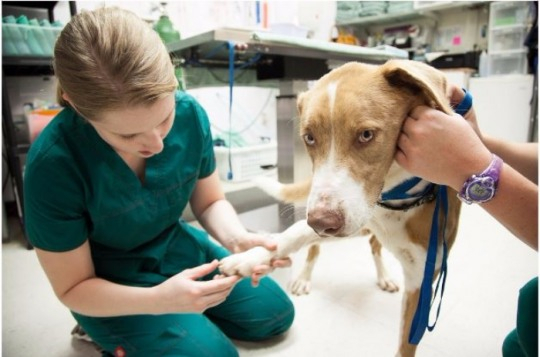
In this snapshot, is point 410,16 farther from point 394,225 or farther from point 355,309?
point 394,225

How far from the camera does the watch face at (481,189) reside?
66 centimetres

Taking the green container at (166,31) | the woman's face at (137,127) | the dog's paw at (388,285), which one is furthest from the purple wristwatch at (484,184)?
the green container at (166,31)

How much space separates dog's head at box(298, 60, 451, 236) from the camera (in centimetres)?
74

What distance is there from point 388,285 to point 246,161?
1615mm

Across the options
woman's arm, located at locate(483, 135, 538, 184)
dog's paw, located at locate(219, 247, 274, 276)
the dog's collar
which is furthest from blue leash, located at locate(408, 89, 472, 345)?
dog's paw, located at locate(219, 247, 274, 276)

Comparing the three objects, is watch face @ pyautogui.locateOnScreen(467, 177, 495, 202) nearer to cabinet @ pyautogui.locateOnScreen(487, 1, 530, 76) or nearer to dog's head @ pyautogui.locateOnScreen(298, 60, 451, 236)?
dog's head @ pyautogui.locateOnScreen(298, 60, 451, 236)

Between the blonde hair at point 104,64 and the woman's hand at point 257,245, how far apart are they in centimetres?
51

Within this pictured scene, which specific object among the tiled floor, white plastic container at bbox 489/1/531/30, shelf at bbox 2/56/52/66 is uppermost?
white plastic container at bbox 489/1/531/30

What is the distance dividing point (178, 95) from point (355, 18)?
4.44 metres

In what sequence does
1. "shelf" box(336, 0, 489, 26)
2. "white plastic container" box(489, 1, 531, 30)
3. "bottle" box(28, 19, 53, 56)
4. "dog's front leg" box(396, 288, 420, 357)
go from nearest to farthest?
"dog's front leg" box(396, 288, 420, 357) < "bottle" box(28, 19, 53, 56) < "white plastic container" box(489, 1, 531, 30) < "shelf" box(336, 0, 489, 26)

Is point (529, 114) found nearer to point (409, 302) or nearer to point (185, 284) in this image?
point (409, 302)

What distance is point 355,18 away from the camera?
16.1 feet

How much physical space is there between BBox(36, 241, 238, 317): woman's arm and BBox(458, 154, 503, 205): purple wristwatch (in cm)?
60

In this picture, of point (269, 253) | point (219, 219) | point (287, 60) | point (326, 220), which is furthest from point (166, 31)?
point (326, 220)
